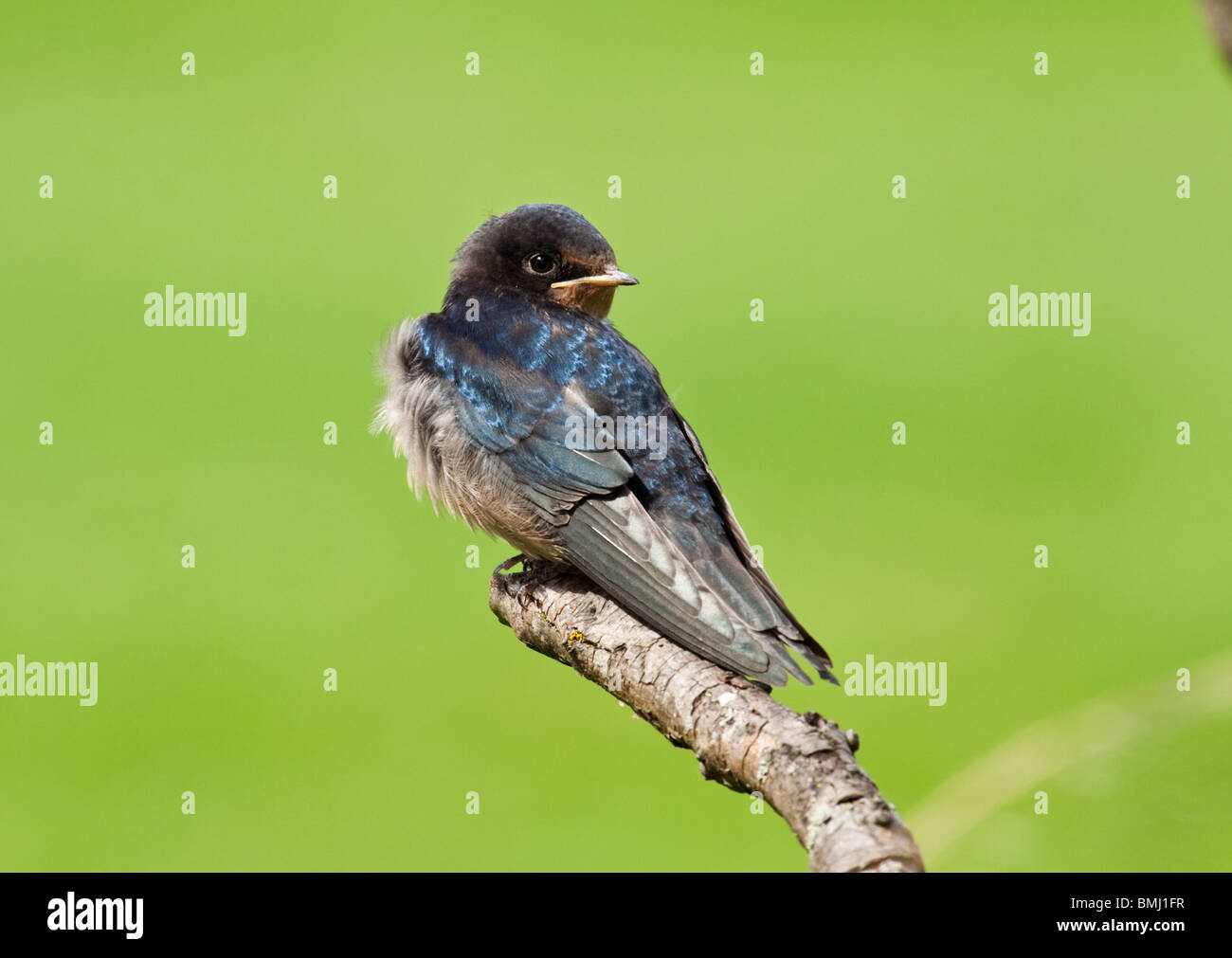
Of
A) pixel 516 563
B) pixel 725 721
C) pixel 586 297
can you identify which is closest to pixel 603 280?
pixel 586 297

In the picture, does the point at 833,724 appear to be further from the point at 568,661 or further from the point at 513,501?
the point at 513,501

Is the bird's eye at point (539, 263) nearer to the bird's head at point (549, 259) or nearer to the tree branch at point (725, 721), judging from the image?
the bird's head at point (549, 259)

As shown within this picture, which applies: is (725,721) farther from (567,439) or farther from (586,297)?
(586,297)

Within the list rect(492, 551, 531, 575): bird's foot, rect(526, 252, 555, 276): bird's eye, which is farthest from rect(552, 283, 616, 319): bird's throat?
rect(492, 551, 531, 575): bird's foot

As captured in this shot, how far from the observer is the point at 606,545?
17.2ft

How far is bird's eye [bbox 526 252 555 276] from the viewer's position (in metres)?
6.47

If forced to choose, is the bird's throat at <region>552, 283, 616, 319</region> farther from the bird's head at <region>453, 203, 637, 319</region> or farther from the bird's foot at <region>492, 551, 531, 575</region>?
the bird's foot at <region>492, 551, 531, 575</region>

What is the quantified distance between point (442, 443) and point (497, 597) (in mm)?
821

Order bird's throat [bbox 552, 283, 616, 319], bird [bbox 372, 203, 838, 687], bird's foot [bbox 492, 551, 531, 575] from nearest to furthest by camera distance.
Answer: bird [bbox 372, 203, 838, 687], bird's foot [bbox 492, 551, 531, 575], bird's throat [bbox 552, 283, 616, 319]

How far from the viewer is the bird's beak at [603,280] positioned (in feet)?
20.6

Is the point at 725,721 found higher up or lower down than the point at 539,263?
lower down

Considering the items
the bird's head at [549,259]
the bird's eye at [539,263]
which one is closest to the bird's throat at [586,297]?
the bird's head at [549,259]

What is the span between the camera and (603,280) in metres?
6.27

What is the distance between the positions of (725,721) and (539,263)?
11.0 feet
